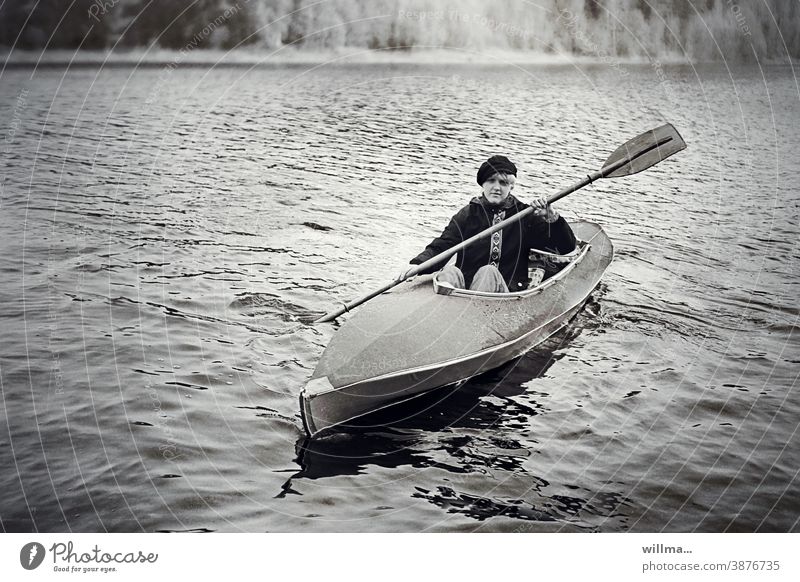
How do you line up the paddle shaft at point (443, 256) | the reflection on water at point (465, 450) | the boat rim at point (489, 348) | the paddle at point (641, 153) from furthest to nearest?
the paddle at point (641, 153), the paddle shaft at point (443, 256), the boat rim at point (489, 348), the reflection on water at point (465, 450)

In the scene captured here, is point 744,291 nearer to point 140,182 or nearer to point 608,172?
point 608,172

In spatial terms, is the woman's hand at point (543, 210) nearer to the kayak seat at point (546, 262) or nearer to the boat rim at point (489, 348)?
the boat rim at point (489, 348)

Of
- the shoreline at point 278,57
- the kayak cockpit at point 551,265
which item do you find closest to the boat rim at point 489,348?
the kayak cockpit at point 551,265

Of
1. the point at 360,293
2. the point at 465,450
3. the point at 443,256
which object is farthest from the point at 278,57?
the point at 465,450

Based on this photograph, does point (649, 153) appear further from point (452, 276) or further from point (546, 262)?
point (452, 276)

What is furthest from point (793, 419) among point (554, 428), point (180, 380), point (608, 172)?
point (180, 380)

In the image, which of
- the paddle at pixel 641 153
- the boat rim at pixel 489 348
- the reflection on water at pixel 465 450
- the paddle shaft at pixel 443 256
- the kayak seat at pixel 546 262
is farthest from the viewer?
the kayak seat at pixel 546 262

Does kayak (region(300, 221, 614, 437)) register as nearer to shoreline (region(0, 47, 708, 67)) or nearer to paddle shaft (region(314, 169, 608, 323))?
paddle shaft (region(314, 169, 608, 323))
